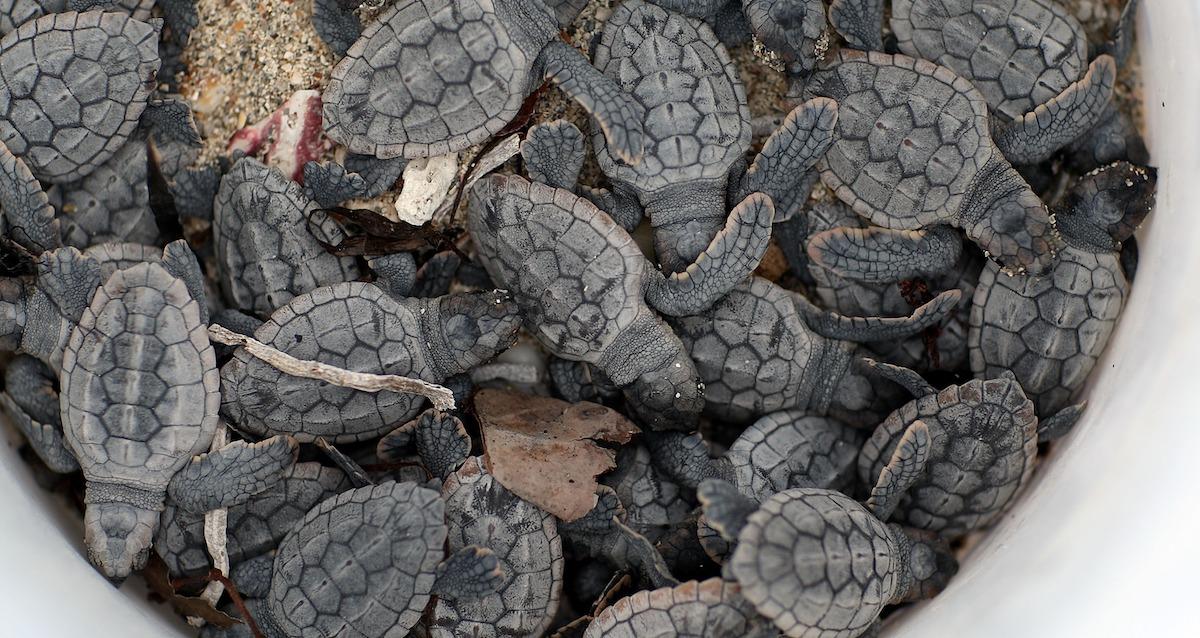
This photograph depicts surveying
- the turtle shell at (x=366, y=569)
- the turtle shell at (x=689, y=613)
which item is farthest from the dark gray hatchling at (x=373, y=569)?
the turtle shell at (x=689, y=613)

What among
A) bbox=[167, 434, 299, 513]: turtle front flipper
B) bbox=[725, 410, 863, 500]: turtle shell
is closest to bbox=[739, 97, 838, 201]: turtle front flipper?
bbox=[725, 410, 863, 500]: turtle shell

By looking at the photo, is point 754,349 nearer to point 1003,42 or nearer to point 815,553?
point 815,553

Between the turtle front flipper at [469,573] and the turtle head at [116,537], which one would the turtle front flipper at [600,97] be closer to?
the turtle front flipper at [469,573]

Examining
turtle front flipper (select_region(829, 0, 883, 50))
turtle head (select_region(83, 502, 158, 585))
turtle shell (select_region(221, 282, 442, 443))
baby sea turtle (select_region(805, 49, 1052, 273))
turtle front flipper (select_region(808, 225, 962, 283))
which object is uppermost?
turtle front flipper (select_region(829, 0, 883, 50))

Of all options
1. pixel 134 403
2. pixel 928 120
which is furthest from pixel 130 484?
pixel 928 120

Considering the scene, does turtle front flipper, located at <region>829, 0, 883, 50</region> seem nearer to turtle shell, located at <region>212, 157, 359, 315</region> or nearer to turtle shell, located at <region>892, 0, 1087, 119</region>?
turtle shell, located at <region>892, 0, 1087, 119</region>

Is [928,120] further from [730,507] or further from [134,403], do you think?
[134,403]
